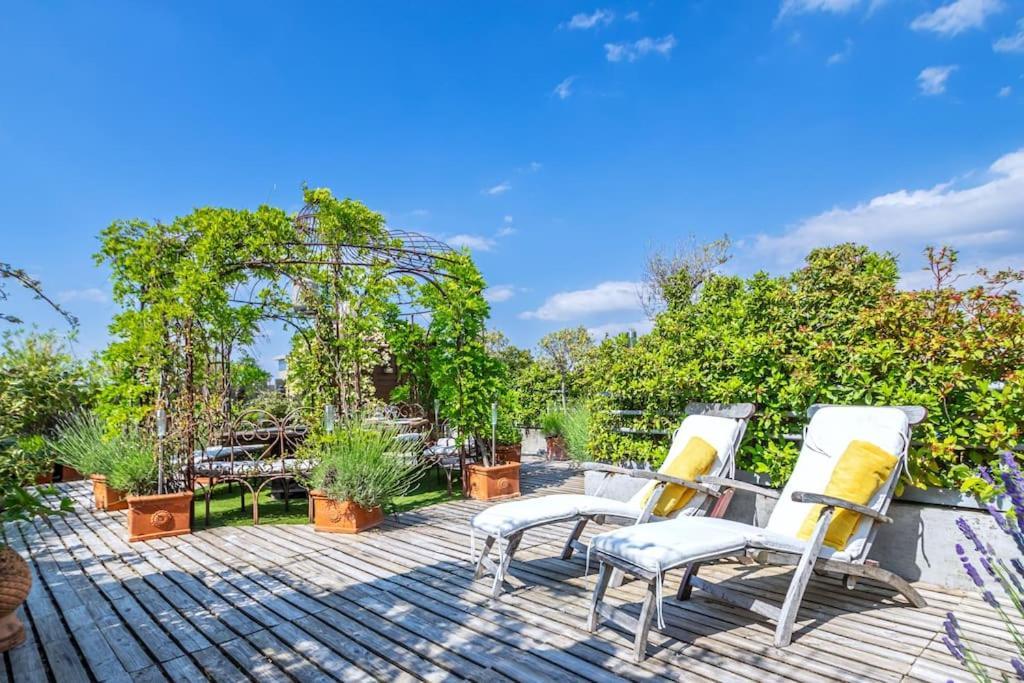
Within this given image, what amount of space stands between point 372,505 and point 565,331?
8.65 m

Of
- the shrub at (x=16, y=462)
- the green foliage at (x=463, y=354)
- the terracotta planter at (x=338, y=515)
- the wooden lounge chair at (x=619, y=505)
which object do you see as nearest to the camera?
the shrub at (x=16, y=462)

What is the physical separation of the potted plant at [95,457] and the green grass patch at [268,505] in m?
0.91

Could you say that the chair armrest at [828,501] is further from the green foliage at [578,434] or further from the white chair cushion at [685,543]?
the green foliage at [578,434]

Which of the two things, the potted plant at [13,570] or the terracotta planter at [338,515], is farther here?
the terracotta planter at [338,515]

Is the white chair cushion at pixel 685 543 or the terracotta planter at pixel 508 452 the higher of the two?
the terracotta planter at pixel 508 452

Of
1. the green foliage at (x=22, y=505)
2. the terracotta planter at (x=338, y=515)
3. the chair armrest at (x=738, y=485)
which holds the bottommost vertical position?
the terracotta planter at (x=338, y=515)

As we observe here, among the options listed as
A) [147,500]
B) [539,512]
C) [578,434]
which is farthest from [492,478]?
[147,500]

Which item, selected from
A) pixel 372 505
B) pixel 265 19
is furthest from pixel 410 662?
pixel 265 19

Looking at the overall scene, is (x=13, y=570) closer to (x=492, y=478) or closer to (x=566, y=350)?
(x=492, y=478)

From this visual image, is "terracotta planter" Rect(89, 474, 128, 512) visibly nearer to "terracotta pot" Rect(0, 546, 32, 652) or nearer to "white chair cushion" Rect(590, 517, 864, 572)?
"terracotta pot" Rect(0, 546, 32, 652)

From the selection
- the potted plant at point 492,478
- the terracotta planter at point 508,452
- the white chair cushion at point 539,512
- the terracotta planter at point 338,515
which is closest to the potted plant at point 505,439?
the terracotta planter at point 508,452

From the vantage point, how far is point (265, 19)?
7164 millimetres

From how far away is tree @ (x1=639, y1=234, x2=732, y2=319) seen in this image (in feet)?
58.4

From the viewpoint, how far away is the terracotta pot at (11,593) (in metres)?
2.80
